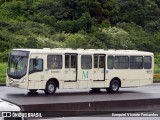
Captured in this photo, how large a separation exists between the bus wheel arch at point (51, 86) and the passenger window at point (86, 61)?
1.88 metres

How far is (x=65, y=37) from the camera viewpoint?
188 ft

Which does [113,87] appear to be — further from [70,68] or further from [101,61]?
[70,68]

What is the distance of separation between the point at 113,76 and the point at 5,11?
37.8m

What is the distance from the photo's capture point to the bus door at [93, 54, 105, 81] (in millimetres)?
29047

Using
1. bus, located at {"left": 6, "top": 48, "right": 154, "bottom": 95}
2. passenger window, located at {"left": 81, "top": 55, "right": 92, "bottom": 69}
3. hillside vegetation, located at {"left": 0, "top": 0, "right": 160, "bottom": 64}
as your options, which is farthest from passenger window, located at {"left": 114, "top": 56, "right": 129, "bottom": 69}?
hillside vegetation, located at {"left": 0, "top": 0, "right": 160, "bottom": 64}

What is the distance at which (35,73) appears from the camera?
87.7 feet

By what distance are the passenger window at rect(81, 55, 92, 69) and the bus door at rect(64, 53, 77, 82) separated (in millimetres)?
458

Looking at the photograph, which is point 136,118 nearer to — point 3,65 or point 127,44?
point 3,65

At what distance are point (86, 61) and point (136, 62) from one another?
12.3 ft

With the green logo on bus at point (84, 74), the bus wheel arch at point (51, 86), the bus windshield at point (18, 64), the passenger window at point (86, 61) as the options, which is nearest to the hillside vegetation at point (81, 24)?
the passenger window at point (86, 61)

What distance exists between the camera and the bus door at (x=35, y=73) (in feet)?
87.1

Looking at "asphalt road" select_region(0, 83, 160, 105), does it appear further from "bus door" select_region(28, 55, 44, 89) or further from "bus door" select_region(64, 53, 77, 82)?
"bus door" select_region(64, 53, 77, 82)

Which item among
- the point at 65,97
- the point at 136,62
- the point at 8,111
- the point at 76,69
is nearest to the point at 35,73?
the point at 76,69

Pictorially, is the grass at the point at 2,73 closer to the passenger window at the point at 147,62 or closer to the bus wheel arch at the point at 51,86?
the bus wheel arch at the point at 51,86
